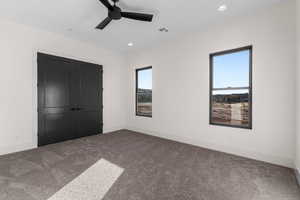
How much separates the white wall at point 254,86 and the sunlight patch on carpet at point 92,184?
7.40 ft

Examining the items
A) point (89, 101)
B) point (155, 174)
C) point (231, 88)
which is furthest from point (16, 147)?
point (231, 88)

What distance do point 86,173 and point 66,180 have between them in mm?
294

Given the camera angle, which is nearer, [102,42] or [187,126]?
[187,126]

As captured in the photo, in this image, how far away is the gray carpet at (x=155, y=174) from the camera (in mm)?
1781

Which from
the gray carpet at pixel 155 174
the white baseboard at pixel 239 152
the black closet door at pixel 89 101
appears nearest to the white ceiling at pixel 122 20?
the black closet door at pixel 89 101

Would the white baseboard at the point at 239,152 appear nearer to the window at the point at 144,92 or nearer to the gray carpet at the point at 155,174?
the gray carpet at the point at 155,174

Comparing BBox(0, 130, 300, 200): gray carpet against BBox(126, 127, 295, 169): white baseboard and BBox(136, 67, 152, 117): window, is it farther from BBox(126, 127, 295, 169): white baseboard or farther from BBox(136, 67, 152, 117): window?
BBox(136, 67, 152, 117): window

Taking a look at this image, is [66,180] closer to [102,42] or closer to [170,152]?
[170,152]

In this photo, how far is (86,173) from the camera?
2.26 m

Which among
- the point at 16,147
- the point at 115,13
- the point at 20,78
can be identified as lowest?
the point at 16,147

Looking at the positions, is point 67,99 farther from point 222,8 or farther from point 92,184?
point 222,8

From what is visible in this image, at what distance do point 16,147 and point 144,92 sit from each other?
12.7 ft

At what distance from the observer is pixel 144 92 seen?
5184mm

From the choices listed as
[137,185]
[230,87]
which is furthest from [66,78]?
[230,87]
